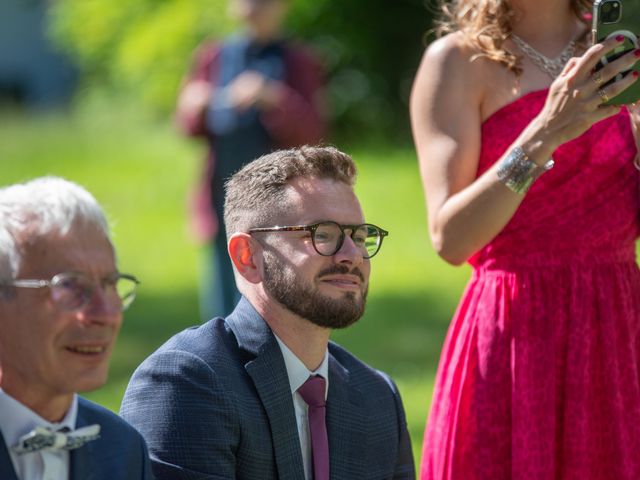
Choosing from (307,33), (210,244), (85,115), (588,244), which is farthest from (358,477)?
(85,115)

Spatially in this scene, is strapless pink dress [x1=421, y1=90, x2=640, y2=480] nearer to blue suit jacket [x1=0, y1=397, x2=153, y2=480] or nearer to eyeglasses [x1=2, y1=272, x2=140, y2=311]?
blue suit jacket [x1=0, y1=397, x2=153, y2=480]

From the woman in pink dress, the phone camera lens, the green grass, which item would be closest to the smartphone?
the phone camera lens

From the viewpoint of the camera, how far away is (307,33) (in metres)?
18.2

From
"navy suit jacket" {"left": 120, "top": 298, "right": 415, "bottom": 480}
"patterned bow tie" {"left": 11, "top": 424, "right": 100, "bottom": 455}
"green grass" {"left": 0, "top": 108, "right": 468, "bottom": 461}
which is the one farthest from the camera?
"green grass" {"left": 0, "top": 108, "right": 468, "bottom": 461}

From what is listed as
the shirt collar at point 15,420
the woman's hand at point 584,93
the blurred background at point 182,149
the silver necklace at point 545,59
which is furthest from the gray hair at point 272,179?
the blurred background at point 182,149

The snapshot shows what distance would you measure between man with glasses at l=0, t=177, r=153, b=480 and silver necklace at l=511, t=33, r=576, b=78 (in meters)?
1.44

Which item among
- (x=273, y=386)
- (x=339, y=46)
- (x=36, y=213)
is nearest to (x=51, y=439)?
(x=36, y=213)

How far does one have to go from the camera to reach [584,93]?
2994 millimetres

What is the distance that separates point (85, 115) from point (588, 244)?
821 inches

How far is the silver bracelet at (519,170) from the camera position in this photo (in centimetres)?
307

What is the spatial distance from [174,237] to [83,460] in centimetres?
1042

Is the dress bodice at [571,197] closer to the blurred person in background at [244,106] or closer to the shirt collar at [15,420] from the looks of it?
the shirt collar at [15,420]

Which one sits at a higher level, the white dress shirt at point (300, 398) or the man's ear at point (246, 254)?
the man's ear at point (246, 254)

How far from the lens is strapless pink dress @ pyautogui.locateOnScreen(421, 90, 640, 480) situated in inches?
128
